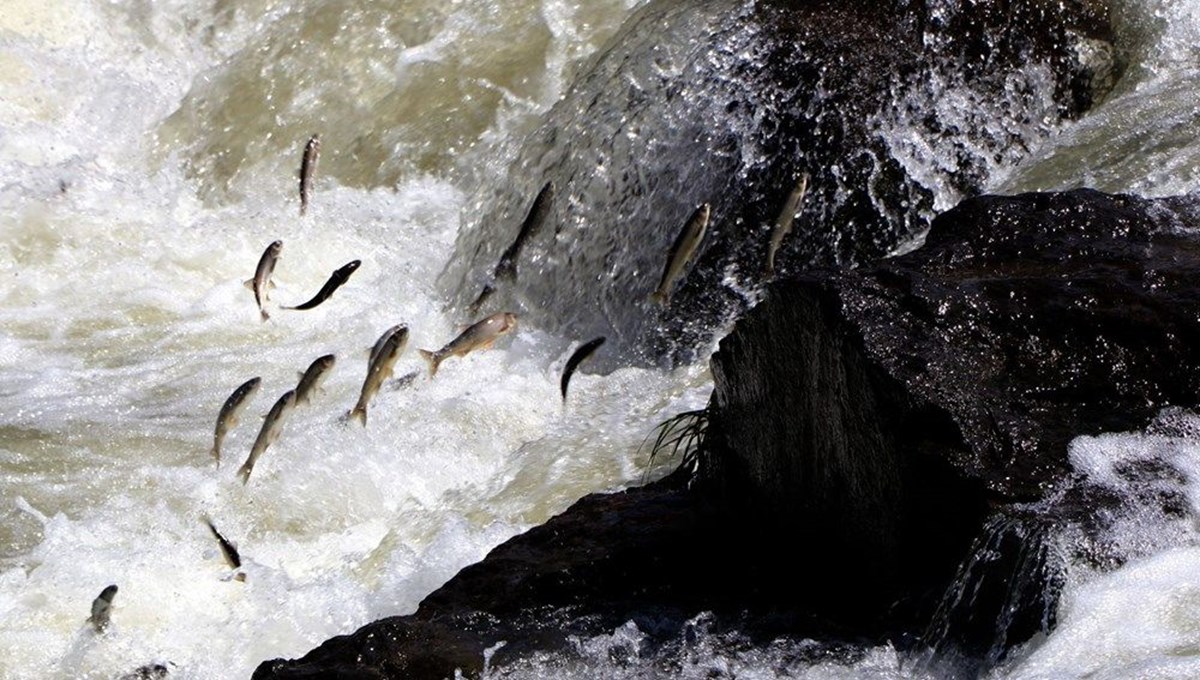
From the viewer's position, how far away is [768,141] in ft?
23.3

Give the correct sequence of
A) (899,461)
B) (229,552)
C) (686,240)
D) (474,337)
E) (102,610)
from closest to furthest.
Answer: (899,461) → (102,610) → (229,552) → (686,240) → (474,337)

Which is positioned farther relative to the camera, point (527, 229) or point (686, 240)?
point (527, 229)

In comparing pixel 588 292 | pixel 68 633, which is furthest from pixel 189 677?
pixel 588 292

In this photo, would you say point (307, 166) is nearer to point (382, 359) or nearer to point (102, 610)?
point (382, 359)

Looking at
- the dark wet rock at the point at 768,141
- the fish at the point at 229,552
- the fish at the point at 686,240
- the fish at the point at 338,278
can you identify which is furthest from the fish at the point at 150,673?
the dark wet rock at the point at 768,141

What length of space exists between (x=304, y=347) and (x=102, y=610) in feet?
8.50

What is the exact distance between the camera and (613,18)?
31.0ft

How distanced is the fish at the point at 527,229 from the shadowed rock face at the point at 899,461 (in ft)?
7.54

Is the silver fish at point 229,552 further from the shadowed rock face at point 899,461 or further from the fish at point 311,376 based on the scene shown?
the shadowed rock face at point 899,461

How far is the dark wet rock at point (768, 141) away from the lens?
23.0ft

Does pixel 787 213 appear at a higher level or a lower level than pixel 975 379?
higher

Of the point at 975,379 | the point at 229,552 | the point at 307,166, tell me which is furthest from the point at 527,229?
the point at 975,379

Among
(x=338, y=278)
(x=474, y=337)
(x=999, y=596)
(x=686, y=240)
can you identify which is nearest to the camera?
(x=999, y=596)

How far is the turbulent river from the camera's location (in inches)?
200
